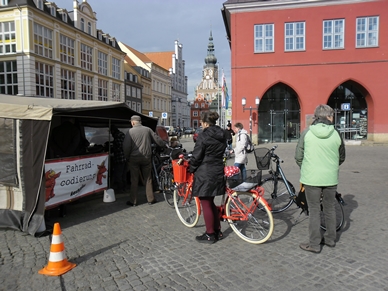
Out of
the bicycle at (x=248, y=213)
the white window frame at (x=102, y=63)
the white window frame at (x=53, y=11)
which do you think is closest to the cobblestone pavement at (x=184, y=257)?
the bicycle at (x=248, y=213)

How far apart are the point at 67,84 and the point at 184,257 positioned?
3919 centimetres

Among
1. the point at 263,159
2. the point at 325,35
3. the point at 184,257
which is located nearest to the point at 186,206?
the point at 184,257

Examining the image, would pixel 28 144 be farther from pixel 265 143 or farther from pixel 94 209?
pixel 265 143

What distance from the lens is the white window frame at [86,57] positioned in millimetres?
42250

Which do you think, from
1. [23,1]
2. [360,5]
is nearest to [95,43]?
[23,1]

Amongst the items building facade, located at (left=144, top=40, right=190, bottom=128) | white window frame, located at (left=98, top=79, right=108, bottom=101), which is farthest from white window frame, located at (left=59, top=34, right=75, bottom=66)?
building facade, located at (left=144, top=40, right=190, bottom=128)

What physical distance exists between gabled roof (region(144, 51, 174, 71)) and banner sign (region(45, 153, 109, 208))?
3382 inches

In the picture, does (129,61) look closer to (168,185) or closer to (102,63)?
(102,63)

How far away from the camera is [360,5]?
23812mm

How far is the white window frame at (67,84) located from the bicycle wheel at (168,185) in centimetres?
3496

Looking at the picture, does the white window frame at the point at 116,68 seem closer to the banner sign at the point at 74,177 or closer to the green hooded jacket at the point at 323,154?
the banner sign at the point at 74,177

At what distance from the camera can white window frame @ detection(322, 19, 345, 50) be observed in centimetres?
2427

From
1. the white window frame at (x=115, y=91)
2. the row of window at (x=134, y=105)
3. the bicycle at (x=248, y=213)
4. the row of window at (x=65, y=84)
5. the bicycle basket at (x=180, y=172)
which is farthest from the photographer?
the row of window at (x=134, y=105)

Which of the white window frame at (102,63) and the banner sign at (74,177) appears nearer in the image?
the banner sign at (74,177)
